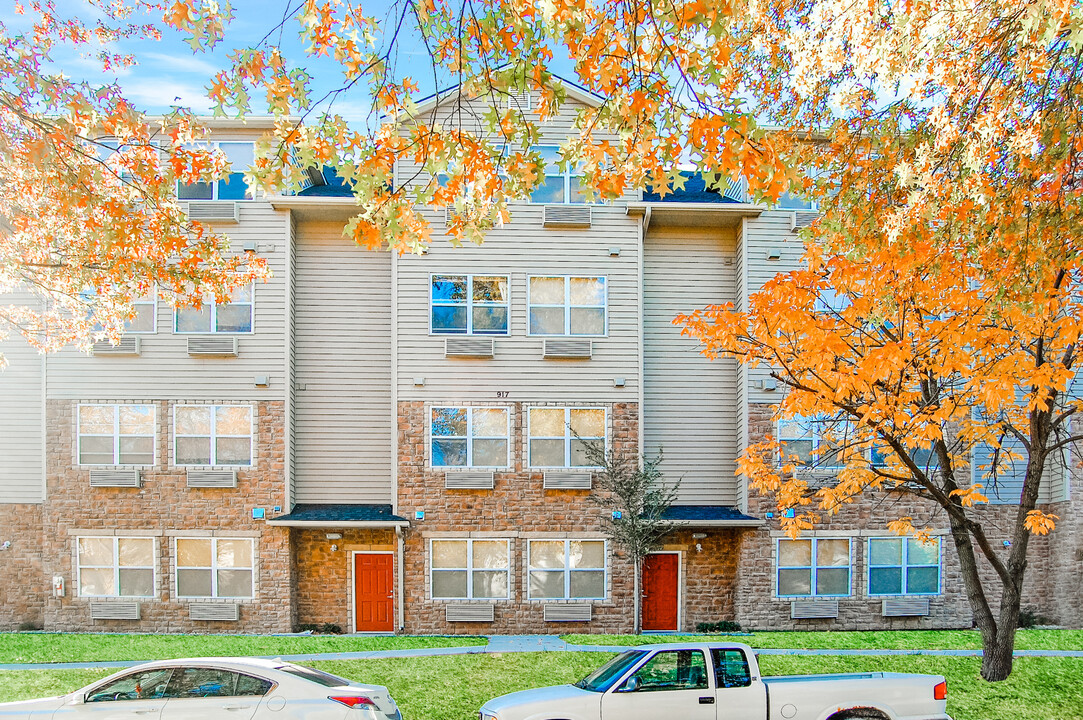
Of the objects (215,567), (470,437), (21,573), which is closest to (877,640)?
(470,437)

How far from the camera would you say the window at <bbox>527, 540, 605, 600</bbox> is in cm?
1891

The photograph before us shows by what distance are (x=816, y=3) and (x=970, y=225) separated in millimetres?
3339

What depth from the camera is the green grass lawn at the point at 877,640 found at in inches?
618

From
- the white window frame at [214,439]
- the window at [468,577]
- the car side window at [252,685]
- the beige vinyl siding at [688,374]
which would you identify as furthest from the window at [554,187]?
the car side window at [252,685]

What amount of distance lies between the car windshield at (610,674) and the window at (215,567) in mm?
11891

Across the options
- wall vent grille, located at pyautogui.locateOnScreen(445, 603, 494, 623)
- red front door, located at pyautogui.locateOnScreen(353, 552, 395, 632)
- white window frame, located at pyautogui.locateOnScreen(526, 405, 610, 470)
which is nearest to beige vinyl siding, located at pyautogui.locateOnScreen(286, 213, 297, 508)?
red front door, located at pyautogui.locateOnScreen(353, 552, 395, 632)

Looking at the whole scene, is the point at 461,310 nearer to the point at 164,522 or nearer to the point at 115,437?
the point at 164,522

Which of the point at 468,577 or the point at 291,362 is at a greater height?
the point at 291,362

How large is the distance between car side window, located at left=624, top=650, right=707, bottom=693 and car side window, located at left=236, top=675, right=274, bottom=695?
3942 millimetres

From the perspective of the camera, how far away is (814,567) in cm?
1936

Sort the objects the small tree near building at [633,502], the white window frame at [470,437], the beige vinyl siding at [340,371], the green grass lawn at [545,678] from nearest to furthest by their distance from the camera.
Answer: the green grass lawn at [545,678] < the small tree near building at [633,502] < the white window frame at [470,437] < the beige vinyl siding at [340,371]

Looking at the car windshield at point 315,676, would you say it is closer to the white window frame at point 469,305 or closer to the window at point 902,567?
the white window frame at point 469,305

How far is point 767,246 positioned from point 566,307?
5.11 meters

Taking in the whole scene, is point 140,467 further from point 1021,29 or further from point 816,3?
point 1021,29
